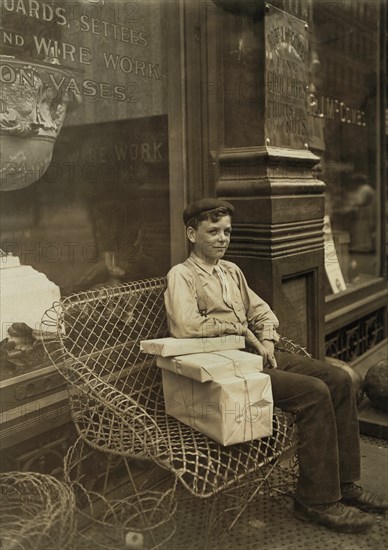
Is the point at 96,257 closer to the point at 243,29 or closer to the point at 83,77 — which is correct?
the point at 83,77

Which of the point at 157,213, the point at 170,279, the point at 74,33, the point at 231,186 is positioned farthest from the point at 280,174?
the point at 74,33

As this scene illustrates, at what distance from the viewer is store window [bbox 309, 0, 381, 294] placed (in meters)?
5.60

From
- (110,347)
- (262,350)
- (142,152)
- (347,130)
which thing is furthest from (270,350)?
(347,130)

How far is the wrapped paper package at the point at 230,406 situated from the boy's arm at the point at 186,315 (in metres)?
0.23

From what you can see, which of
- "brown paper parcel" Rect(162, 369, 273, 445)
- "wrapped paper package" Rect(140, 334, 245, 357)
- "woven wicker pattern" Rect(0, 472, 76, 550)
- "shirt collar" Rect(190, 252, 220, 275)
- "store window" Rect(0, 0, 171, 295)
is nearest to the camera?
"woven wicker pattern" Rect(0, 472, 76, 550)

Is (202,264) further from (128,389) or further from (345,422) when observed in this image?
(345,422)

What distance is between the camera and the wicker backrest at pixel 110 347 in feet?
9.85

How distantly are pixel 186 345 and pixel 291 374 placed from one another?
0.59 metres

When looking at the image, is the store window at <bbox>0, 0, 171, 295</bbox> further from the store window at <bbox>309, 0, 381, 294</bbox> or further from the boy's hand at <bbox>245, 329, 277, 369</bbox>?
the store window at <bbox>309, 0, 381, 294</bbox>

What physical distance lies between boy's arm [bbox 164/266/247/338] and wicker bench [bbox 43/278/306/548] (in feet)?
1.04

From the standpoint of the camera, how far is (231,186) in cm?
394

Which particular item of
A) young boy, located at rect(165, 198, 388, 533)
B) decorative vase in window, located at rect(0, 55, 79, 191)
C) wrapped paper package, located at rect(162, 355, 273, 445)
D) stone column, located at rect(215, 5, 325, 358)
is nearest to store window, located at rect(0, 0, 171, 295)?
decorative vase in window, located at rect(0, 55, 79, 191)

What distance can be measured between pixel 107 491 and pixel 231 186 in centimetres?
187

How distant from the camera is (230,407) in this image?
2.72m
